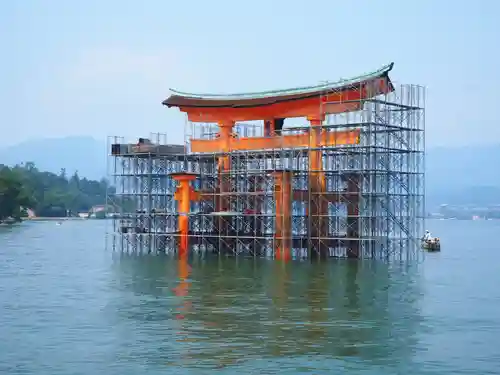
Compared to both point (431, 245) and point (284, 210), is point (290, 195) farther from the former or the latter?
point (431, 245)

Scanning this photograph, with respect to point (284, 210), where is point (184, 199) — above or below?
above

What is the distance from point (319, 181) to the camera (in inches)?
2267

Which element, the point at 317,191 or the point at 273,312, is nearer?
the point at 273,312

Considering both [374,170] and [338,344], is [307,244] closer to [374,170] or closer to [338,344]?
[374,170]

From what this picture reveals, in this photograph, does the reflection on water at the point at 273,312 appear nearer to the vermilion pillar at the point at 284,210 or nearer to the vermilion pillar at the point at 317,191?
the vermilion pillar at the point at 284,210

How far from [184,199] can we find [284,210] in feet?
28.6

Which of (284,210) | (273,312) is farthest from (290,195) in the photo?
(273,312)

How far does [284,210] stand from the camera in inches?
2205

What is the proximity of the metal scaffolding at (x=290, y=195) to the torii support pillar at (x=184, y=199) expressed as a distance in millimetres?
186

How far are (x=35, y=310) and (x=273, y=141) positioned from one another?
26.1 m

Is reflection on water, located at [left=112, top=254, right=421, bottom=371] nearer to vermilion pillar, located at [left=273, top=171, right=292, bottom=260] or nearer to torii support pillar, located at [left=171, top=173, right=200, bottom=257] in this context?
vermilion pillar, located at [left=273, top=171, right=292, bottom=260]

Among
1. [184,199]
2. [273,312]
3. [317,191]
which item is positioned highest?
[317,191]

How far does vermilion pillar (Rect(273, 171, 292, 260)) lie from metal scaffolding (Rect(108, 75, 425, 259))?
0.18ft

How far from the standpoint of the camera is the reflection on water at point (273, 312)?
92.5 ft
